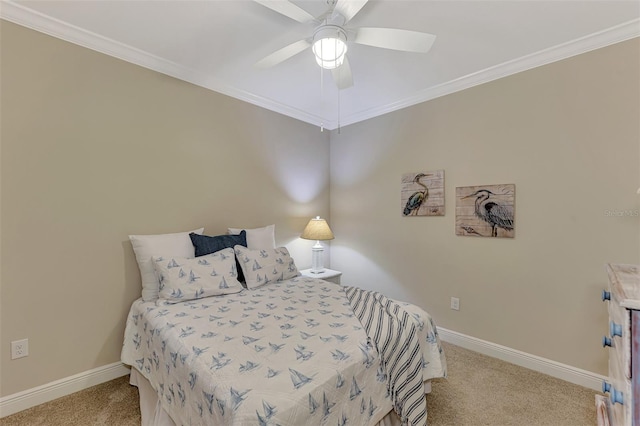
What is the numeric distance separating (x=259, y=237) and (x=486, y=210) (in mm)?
2235

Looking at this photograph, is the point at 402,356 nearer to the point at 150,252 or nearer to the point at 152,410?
the point at 152,410

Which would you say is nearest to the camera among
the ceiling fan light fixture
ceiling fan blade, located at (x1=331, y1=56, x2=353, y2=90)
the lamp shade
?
the ceiling fan light fixture

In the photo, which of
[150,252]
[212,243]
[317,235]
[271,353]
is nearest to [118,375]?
[150,252]

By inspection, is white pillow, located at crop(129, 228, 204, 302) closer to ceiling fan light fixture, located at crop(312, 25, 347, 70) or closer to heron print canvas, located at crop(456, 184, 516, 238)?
ceiling fan light fixture, located at crop(312, 25, 347, 70)

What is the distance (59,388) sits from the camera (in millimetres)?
1998

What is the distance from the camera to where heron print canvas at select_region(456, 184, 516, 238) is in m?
2.47

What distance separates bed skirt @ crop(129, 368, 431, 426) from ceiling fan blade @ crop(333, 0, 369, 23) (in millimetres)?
2186

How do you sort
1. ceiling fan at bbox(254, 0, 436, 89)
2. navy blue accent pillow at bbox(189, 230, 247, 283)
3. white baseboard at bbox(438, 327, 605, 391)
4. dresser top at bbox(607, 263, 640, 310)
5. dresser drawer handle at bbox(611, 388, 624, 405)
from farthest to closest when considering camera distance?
navy blue accent pillow at bbox(189, 230, 247, 283)
white baseboard at bbox(438, 327, 605, 391)
ceiling fan at bbox(254, 0, 436, 89)
dresser drawer handle at bbox(611, 388, 624, 405)
dresser top at bbox(607, 263, 640, 310)

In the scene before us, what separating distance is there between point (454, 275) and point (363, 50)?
227cm

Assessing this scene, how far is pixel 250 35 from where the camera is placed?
2.12 meters

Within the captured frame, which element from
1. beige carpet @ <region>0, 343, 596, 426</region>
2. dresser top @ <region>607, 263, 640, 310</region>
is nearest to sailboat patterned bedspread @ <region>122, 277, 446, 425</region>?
beige carpet @ <region>0, 343, 596, 426</region>

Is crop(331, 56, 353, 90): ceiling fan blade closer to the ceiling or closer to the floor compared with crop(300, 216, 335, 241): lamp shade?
closer to the ceiling

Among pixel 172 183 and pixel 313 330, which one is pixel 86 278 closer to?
pixel 172 183

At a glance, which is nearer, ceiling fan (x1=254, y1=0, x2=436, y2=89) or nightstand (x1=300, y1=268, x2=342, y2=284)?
ceiling fan (x1=254, y1=0, x2=436, y2=89)
